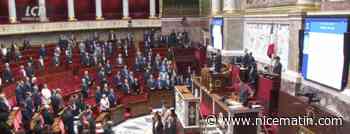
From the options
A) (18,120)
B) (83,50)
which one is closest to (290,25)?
(18,120)

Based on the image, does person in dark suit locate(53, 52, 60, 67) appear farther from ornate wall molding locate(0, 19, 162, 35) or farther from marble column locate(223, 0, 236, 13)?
marble column locate(223, 0, 236, 13)

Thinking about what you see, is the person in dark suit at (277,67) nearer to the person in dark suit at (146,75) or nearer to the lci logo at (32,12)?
the person in dark suit at (146,75)

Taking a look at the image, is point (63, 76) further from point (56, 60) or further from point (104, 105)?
point (104, 105)

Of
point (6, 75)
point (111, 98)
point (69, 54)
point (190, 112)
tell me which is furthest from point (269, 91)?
point (69, 54)

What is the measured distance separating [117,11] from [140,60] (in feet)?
29.8

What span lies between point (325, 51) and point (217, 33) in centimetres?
1128

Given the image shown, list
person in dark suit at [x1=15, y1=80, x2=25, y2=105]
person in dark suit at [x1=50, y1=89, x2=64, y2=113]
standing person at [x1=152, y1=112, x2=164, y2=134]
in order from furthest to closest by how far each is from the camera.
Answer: person in dark suit at [x1=15, y1=80, x2=25, y2=105]
person in dark suit at [x1=50, y1=89, x2=64, y2=113]
standing person at [x1=152, y1=112, x2=164, y2=134]

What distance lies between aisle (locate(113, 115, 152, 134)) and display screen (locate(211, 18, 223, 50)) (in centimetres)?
665


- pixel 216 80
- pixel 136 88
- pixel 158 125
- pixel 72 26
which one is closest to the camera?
pixel 158 125

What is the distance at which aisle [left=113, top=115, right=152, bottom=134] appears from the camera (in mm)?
13469

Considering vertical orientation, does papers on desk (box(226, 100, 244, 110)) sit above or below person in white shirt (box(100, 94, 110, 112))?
above

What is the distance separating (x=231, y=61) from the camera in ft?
60.1

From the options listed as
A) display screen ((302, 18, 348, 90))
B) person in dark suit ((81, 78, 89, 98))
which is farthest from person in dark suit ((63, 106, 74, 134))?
display screen ((302, 18, 348, 90))

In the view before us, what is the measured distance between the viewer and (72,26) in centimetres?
2348
